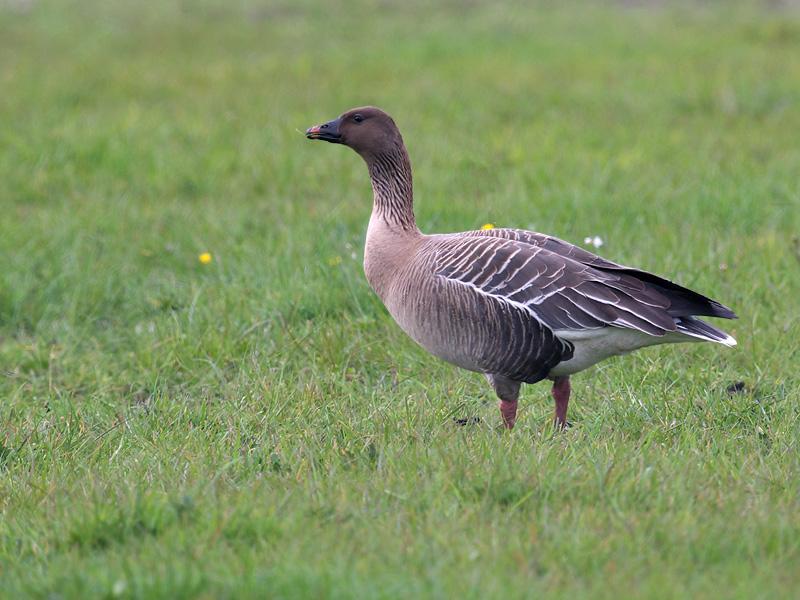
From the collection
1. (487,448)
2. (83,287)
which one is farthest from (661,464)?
(83,287)

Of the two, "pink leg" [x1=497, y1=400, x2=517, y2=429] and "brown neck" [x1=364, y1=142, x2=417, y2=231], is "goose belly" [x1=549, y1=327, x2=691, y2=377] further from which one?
"brown neck" [x1=364, y1=142, x2=417, y2=231]

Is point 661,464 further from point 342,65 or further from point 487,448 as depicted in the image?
point 342,65

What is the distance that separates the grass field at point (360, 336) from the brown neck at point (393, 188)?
0.81m

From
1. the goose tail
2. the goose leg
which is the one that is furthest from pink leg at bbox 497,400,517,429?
the goose tail

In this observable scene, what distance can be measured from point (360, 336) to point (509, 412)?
1.29 m

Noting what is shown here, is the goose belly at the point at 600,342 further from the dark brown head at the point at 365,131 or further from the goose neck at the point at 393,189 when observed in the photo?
the dark brown head at the point at 365,131

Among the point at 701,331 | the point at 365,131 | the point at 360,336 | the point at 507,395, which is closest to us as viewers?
the point at 701,331

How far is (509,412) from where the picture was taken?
481 centimetres

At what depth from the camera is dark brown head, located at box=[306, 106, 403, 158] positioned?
530cm

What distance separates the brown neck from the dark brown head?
3 cm

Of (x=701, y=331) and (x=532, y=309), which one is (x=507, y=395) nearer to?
(x=532, y=309)

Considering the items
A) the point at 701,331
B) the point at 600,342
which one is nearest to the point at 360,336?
the point at 600,342

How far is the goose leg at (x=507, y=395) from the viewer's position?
4742mm

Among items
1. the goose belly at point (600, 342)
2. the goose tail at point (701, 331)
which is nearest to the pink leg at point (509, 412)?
the goose belly at point (600, 342)
